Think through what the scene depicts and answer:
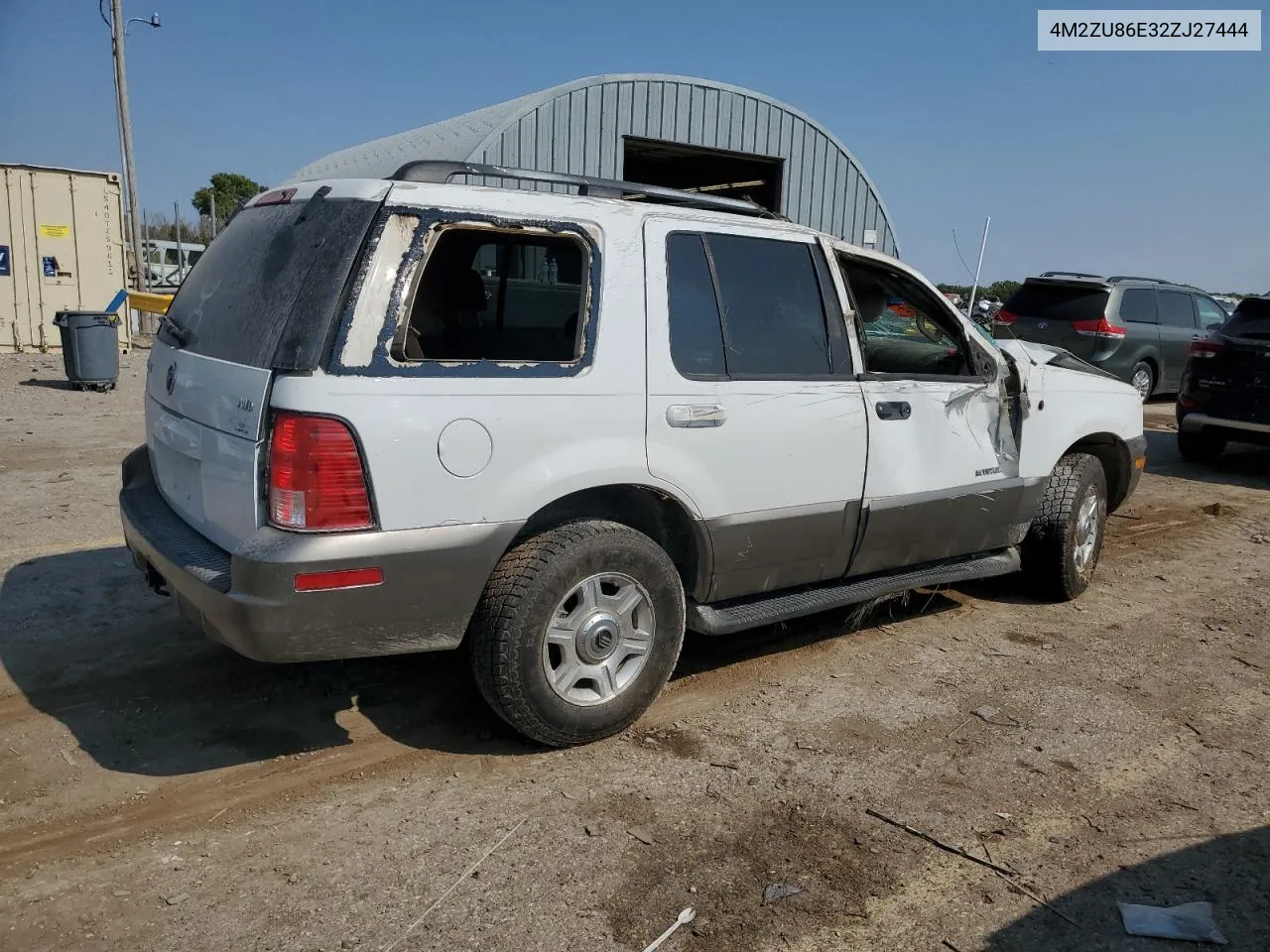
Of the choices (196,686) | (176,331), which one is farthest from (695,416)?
(196,686)

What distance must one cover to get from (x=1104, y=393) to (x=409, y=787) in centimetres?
428

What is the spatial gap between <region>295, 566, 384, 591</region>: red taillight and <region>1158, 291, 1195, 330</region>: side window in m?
14.6

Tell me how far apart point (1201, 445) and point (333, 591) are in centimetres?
1005

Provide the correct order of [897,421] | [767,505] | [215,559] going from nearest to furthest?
[215,559] < [767,505] < [897,421]

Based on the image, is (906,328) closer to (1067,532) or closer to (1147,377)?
(1067,532)

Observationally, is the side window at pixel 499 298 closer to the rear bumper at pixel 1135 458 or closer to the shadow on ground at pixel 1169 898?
the shadow on ground at pixel 1169 898

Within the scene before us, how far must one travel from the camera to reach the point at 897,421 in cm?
439

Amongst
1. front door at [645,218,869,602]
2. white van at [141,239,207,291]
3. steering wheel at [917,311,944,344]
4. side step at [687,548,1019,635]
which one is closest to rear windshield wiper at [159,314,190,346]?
front door at [645,218,869,602]

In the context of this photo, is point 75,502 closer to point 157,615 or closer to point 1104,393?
point 157,615

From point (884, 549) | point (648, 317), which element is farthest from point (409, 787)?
point (884, 549)

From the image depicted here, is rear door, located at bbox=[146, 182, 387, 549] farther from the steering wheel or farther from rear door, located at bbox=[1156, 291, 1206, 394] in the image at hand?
rear door, located at bbox=[1156, 291, 1206, 394]

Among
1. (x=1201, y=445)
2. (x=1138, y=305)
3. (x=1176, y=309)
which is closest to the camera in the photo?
(x=1201, y=445)

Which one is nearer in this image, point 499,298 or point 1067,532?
point 499,298

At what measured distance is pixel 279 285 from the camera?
327cm
